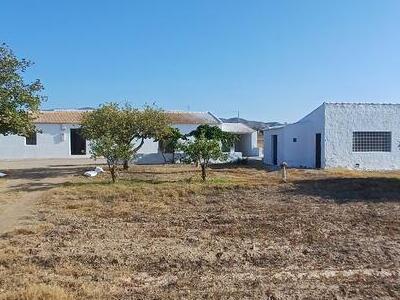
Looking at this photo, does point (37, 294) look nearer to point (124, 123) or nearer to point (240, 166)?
point (124, 123)

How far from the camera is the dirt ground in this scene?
6.38m

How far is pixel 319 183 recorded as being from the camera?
62.2 feet

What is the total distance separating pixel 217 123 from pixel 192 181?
2405 centimetres

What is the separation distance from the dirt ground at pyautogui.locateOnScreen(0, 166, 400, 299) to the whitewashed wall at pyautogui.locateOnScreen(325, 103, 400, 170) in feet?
42.9

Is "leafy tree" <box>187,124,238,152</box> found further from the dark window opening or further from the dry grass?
the dry grass

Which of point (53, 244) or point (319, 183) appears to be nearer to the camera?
point (53, 244)

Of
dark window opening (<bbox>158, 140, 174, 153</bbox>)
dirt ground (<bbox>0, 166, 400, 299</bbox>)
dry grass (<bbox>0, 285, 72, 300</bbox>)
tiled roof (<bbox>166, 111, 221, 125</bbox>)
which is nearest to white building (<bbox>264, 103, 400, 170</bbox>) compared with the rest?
dark window opening (<bbox>158, 140, 174, 153</bbox>)

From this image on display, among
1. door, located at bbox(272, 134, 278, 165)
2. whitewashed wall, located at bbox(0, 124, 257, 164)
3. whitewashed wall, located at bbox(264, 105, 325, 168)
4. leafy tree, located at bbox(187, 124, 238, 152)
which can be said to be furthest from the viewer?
whitewashed wall, located at bbox(0, 124, 257, 164)

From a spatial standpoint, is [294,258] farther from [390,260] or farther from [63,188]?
[63,188]

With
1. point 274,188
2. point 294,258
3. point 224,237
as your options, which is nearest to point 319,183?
point 274,188

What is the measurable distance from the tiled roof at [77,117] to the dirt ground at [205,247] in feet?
86.1

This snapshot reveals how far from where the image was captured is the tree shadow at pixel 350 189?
592 inches

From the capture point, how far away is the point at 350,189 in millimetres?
17062

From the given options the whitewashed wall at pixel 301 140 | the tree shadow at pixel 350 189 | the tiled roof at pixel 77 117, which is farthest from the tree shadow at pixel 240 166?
the tree shadow at pixel 350 189
